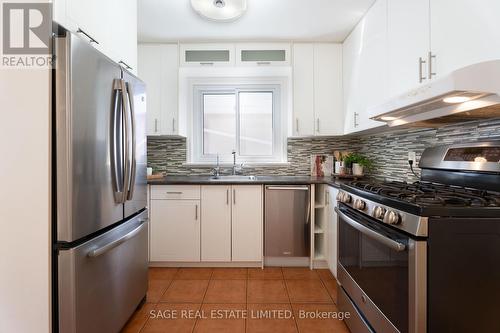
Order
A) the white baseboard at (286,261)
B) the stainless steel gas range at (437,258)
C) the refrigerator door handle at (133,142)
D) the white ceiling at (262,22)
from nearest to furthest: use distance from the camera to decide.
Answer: the stainless steel gas range at (437,258), the refrigerator door handle at (133,142), the white ceiling at (262,22), the white baseboard at (286,261)

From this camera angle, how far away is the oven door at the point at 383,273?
1054 mm

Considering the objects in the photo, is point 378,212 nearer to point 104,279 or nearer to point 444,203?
point 444,203

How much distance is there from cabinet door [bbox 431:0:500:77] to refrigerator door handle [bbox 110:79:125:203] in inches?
68.5

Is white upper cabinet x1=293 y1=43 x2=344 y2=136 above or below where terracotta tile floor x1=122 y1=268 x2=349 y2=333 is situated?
above

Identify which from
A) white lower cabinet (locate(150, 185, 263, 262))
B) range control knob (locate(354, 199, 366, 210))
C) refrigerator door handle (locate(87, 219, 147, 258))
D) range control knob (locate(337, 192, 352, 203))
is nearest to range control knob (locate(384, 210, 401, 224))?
range control knob (locate(354, 199, 366, 210))

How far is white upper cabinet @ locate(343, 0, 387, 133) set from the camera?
6.88ft

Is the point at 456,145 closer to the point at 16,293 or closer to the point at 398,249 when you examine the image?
the point at 398,249

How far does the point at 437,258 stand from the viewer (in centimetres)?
104

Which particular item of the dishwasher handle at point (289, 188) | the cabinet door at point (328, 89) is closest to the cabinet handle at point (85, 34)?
the dishwasher handle at point (289, 188)

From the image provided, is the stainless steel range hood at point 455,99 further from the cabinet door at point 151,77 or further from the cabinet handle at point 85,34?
the cabinet door at point 151,77

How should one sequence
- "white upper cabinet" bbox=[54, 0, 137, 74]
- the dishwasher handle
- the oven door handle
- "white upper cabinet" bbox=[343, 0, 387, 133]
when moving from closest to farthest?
the oven door handle → "white upper cabinet" bbox=[54, 0, 137, 74] → "white upper cabinet" bbox=[343, 0, 387, 133] → the dishwasher handle

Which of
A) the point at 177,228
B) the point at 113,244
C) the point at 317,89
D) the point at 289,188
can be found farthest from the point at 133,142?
the point at 317,89

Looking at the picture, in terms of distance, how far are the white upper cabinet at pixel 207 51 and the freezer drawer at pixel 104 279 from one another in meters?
1.82

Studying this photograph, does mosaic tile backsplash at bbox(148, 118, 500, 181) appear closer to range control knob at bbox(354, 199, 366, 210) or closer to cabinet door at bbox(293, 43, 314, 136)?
cabinet door at bbox(293, 43, 314, 136)
